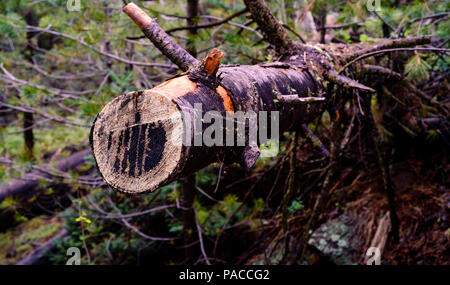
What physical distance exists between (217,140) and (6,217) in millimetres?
7276

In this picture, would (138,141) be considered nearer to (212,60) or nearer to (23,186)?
(212,60)

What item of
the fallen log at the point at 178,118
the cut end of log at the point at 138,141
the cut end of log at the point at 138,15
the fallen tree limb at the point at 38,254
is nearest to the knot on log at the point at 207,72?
the fallen log at the point at 178,118

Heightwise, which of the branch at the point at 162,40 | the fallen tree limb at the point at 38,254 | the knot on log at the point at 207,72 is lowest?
the fallen tree limb at the point at 38,254

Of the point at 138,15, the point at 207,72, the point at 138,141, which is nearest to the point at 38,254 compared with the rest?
the point at 138,15

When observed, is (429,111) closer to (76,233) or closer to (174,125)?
(174,125)

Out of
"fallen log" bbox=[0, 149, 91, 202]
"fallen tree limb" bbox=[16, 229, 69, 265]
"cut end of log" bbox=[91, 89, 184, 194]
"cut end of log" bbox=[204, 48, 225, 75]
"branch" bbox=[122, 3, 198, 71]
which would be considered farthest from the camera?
"fallen log" bbox=[0, 149, 91, 202]

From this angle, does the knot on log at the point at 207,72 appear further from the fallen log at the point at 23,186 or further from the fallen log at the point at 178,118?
the fallen log at the point at 23,186

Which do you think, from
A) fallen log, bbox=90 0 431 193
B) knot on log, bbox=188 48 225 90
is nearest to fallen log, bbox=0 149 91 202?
fallen log, bbox=90 0 431 193

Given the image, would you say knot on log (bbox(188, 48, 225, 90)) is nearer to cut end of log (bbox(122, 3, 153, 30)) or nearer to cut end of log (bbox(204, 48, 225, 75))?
cut end of log (bbox(204, 48, 225, 75))

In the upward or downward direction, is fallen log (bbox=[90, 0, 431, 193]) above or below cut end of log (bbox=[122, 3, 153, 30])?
below

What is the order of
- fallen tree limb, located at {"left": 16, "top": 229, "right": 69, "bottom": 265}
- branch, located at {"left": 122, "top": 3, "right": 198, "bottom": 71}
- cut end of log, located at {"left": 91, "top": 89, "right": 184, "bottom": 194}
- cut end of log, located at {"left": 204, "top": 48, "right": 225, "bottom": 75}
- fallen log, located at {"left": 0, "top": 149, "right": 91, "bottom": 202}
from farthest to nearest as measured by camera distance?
fallen log, located at {"left": 0, "top": 149, "right": 91, "bottom": 202}, fallen tree limb, located at {"left": 16, "top": 229, "right": 69, "bottom": 265}, branch, located at {"left": 122, "top": 3, "right": 198, "bottom": 71}, cut end of log, located at {"left": 204, "top": 48, "right": 225, "bottom": 75}, cut end of log, located at {"left": 91, "top": 89, "right": 184, "bottom": 194}

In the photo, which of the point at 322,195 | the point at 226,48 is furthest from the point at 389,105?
the point at 226,48

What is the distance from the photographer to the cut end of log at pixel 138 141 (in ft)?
3.47

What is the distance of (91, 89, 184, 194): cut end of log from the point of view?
41.7 inches
